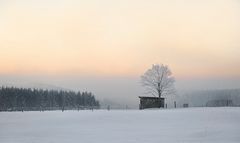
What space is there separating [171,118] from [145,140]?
62.9 ft

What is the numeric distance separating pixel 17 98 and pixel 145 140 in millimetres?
147468

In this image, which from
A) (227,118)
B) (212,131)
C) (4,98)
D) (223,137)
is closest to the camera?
(223,137)

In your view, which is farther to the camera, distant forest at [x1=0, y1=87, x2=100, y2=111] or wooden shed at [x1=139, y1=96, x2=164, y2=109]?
distant forest at [x1=0, y1=87, x2=100, y2=111]

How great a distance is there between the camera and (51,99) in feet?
618

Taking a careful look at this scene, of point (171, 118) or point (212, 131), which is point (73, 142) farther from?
point (171, 118)

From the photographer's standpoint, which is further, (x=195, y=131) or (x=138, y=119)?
(x=138, y=119)

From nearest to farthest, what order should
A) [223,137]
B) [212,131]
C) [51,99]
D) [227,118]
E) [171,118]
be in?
Answer: [223,137], [212,131], [227,118], [171,118], [51,99]

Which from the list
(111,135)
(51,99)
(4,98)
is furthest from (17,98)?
(111,135)

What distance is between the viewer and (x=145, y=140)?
96.1 feet

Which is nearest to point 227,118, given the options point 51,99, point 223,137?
point 223,137

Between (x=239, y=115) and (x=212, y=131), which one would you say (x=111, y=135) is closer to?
(x=212, y=131)

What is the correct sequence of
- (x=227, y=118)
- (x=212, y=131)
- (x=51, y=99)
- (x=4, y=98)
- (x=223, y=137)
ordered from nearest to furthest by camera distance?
1. (x=223, y=137)
2. (x=212, y=131)
3. (x=227, y=118)
4. (x=4, y=98)
5. (x=51, y=99)

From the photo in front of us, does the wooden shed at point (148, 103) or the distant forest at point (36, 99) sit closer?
the wooden shed at point (148, 103)

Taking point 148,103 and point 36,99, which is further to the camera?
point 36,99
